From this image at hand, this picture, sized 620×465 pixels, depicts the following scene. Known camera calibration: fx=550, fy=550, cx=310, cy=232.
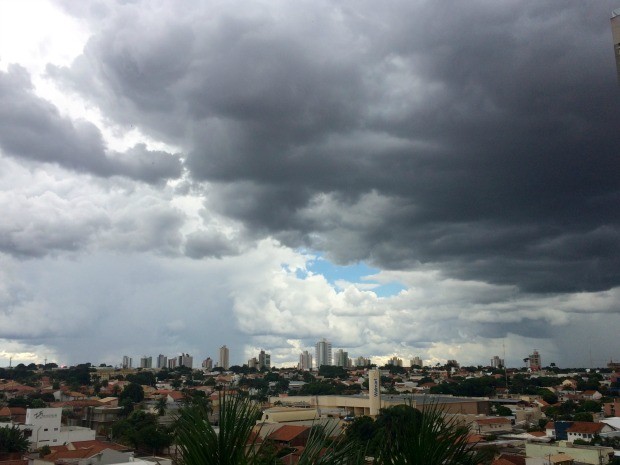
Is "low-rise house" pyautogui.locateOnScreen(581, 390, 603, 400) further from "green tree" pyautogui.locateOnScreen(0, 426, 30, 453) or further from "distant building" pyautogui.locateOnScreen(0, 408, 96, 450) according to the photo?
"green tree" pyautogui.locateOnScreen(0, 426, 30, 453)

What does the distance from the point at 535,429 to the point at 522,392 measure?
4446 centimetres

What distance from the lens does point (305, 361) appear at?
197 m

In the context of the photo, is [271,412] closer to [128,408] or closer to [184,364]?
[128,408]

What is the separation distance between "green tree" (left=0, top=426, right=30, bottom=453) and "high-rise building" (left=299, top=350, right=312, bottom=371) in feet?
535

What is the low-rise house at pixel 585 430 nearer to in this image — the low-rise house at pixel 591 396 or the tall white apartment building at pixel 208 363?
the low-rise house at pixel 591 396

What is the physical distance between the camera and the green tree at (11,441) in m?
36.6

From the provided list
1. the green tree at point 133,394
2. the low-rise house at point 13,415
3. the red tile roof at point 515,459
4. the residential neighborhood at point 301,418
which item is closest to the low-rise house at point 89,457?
the residential neighborhood at point 301,418

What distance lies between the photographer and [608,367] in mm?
174750

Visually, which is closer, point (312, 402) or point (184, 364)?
point (312, 402)

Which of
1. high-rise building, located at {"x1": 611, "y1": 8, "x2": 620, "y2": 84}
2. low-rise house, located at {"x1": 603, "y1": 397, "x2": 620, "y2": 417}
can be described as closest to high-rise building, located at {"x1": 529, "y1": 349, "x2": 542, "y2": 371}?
low-rise house, located at {"x1": 603, "y1": 397, "x2": 620, "y2": 417}

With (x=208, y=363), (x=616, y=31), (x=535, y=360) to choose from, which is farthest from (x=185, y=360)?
(x=616, y=31)

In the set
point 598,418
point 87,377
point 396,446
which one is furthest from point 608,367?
point 396,446

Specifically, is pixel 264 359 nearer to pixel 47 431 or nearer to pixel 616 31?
pixel 47 431

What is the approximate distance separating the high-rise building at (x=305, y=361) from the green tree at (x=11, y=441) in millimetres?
162948
